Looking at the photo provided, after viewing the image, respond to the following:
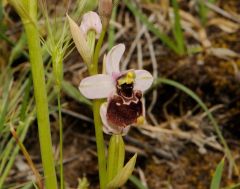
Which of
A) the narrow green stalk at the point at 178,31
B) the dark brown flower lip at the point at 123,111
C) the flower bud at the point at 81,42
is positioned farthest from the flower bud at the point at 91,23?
the narrow green stalk at the point at 178,31

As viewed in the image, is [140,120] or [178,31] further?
[178,31]

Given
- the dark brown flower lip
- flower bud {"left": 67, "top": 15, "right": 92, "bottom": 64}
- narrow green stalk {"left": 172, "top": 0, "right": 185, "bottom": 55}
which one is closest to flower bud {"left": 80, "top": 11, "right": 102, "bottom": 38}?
flower bud {"left": 67, "top": 15, "right": 92, "bottom": 64}

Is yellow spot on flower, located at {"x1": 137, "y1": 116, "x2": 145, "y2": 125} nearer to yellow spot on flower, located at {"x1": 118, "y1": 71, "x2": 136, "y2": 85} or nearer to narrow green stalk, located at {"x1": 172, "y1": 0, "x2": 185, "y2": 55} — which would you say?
yellow spot on flower, located at {"x1": 118, "y1": 71, "x2": 136, "y2": 85}

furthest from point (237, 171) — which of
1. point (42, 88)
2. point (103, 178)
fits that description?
point (42, 88)

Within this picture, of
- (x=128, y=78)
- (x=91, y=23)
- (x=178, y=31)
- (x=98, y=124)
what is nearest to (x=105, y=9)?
(x=91, y=23)

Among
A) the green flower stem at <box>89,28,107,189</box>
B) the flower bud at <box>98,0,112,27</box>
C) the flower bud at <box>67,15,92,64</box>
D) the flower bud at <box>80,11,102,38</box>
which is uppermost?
the flower bud at <box>98,0,112,27</box>

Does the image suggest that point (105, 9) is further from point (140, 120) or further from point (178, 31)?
point (178, 31)
